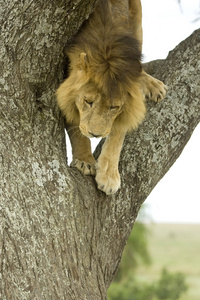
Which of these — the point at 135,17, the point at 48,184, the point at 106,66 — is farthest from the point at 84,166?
the point at 135,17

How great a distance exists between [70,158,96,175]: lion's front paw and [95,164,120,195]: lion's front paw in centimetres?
5

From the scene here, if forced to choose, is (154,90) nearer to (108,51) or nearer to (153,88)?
(153,88)

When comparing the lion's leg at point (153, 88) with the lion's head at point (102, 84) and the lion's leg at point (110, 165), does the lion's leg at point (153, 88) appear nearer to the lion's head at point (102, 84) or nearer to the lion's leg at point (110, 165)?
the lion's head at point (102, 84)

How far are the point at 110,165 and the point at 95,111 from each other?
56cm

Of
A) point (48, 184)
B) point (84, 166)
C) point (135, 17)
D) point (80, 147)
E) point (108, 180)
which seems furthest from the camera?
point (135, 17)

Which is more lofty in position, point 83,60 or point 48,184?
point 83,60

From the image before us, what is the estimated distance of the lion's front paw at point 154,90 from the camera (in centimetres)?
411

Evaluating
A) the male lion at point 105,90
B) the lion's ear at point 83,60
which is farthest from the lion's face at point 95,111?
the lion's ear at point 83,60

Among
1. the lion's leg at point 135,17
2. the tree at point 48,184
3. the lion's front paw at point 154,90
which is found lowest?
the tree at point 48,184

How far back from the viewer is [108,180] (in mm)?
3699

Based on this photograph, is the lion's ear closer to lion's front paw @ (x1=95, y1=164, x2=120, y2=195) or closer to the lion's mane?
the lion's mane

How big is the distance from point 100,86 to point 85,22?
0.62m

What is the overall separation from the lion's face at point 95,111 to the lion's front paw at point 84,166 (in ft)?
1.35

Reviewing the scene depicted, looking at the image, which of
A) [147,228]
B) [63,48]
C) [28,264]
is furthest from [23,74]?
[147,228]
